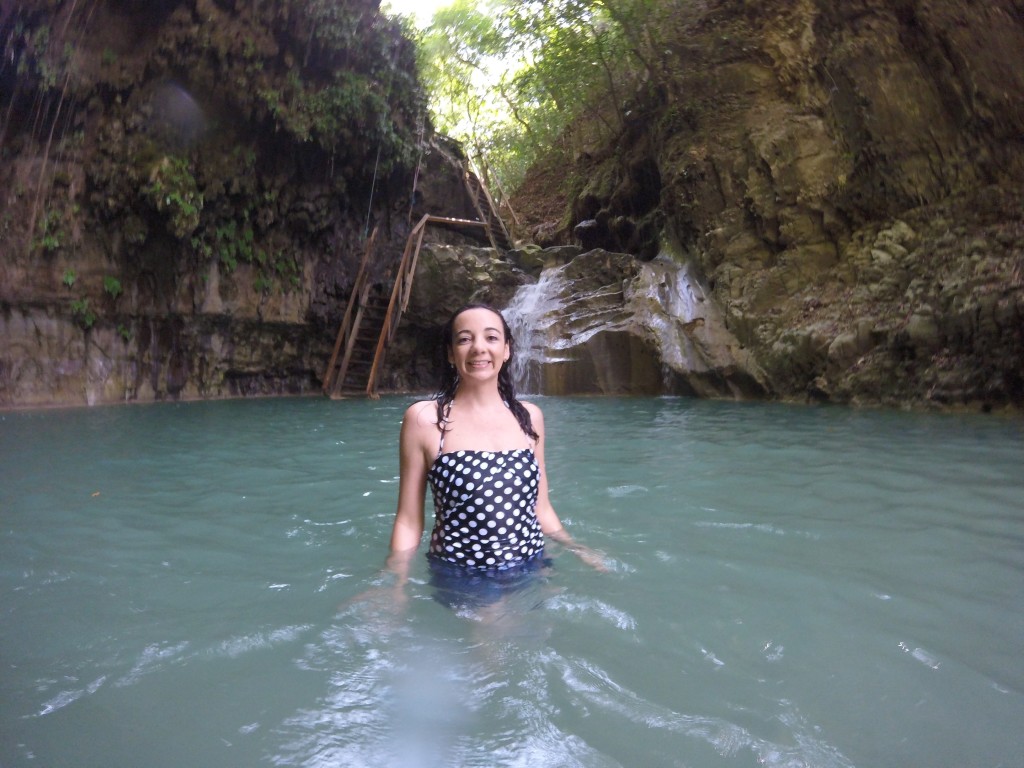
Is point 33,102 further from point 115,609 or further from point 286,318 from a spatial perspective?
point 115,609

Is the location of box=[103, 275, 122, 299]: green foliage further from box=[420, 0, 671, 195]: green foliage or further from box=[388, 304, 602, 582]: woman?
box=[388, 304, 602, 582]: woman

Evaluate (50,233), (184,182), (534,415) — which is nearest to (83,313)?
(50,233)

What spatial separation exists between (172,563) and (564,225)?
16955 mm

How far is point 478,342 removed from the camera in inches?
99.5

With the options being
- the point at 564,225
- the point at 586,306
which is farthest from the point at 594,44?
the point at 586,306

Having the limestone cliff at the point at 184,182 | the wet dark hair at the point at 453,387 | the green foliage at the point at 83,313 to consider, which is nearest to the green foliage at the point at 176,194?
the limestone cliff at the point at 184,182

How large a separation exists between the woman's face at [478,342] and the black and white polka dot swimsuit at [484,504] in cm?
29

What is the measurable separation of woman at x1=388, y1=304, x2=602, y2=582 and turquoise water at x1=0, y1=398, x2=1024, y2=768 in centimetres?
19

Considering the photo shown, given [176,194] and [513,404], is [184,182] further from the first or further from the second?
[513,404]

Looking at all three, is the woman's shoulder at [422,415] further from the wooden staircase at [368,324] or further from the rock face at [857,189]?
the wooden staircase at [368,324]

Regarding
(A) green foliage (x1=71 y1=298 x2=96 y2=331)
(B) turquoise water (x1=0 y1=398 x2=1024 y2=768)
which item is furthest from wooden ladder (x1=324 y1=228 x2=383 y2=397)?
(B) turquoise water (x1=0 y1=398 x2=1024 y2=768)

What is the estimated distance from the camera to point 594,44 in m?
15.3

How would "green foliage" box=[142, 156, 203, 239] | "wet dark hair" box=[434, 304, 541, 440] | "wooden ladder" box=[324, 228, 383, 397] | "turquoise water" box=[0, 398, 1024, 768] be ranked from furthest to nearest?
"wooden ladder" box=[324, 228, 383, 397], "green foliage" box=[142, 156, 203, 239], "wet dark hair" box=[434, 304, 541, 440], "turquoise water" box=[0, 398, 1024, 768]

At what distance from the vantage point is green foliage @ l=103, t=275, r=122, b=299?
11477 millimetres
